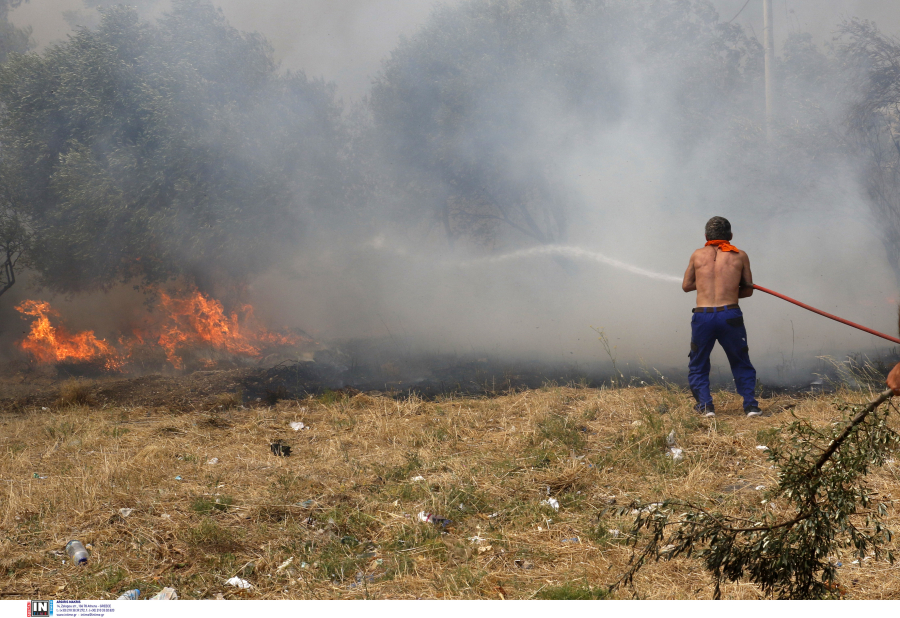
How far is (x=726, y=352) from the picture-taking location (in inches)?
219

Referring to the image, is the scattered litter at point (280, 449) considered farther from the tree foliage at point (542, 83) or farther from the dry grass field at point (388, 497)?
the tree foliage at point (542, 83)

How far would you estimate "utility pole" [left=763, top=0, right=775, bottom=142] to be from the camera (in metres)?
12.5

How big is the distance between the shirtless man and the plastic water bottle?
4.76 metres

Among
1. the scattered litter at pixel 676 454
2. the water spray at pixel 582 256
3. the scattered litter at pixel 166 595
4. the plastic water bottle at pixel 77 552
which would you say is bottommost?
the scattered litter at pixel 166 595

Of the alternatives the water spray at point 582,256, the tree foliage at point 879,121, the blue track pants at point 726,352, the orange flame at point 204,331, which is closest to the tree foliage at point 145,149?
the orange flame at point 204,331

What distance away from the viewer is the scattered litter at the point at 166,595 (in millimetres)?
2891

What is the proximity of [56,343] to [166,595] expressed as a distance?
495 inches

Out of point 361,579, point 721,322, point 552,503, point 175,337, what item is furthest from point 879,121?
point 175,337

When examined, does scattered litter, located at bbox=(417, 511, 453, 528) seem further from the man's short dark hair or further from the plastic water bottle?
→ the man's short dark hair

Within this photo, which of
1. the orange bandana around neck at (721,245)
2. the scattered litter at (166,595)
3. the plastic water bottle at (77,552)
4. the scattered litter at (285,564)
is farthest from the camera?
the orange bandana around neck at (721,245)

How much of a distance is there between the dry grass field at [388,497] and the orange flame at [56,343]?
22.3 feet

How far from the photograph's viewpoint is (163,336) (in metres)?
13.2

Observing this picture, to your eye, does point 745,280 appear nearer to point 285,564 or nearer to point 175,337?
point 285,564

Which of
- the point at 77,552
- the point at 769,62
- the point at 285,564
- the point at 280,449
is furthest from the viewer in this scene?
the point at 769,62
